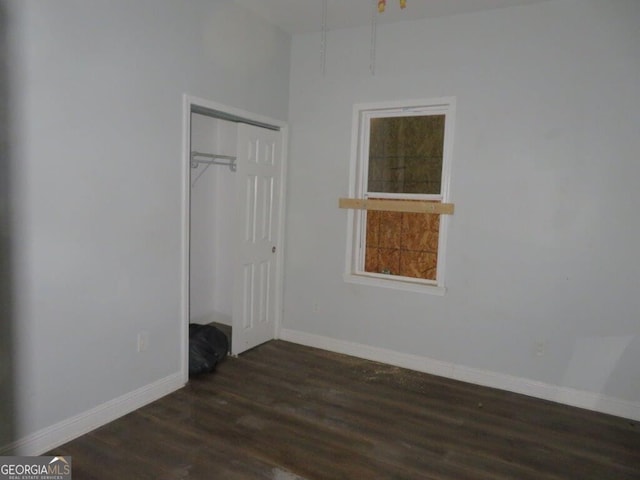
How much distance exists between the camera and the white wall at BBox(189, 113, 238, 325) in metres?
4.42

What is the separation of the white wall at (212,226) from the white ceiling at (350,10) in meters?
1.15

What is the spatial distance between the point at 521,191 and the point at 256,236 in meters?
2.22

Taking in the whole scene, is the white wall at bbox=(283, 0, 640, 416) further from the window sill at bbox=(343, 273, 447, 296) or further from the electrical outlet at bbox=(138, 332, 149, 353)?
the electrical outlet at bbox=(138, 332, 149, 353)

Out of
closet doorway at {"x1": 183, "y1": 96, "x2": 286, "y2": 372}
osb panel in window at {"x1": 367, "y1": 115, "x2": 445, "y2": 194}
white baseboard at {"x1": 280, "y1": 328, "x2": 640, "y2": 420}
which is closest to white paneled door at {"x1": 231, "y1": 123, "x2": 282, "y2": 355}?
closet doorway at {"x1": 183, "y1": 96, "x2": 286, "y2": 372}

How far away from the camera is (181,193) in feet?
10.6

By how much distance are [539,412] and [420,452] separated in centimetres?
110

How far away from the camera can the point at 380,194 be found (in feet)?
13.3

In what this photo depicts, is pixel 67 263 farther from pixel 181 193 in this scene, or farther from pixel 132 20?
pixel 132 20

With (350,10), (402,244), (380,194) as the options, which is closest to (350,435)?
(402,244)

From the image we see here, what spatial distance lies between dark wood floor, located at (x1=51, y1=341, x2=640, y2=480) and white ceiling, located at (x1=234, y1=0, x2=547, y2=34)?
114 inches

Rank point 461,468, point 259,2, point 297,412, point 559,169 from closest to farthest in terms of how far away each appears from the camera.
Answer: point 461,468, point 297,412, point 559,169, point 259,2

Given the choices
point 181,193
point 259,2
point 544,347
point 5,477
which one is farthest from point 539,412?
point 259,2

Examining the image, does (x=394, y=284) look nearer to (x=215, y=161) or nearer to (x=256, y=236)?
(x=256, y=236)

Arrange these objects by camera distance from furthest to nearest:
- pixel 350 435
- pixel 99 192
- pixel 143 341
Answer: pixel 143 341, pixel 350 435, pixel 99 192
